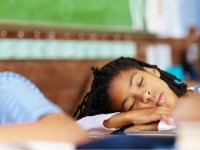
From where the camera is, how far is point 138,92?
5.69 feet

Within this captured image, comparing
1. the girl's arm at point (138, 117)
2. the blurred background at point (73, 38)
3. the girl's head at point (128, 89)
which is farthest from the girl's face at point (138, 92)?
the blurred background at point (73, 38)

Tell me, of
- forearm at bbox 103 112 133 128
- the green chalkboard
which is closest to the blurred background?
the green chalkboard

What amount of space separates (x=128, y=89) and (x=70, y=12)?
1.16 metres

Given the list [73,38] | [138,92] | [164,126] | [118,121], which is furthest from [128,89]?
[73,38]

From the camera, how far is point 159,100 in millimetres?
1704

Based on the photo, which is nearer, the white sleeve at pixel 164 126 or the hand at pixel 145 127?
the white sleeve at pixel 164 126

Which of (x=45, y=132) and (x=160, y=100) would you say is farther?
(x=160, y=100)

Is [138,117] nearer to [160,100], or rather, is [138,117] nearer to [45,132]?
[160,100]

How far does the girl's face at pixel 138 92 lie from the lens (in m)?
1.71

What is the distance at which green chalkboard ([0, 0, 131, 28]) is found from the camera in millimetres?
2410

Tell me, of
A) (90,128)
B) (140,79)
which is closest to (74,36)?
(140,79)

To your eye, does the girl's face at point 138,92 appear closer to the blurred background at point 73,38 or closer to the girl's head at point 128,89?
the girl's head at point 128,89

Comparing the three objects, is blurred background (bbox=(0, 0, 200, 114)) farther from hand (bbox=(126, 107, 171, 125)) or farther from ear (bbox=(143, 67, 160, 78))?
hand (bbox=(126, 107, 171, 125))

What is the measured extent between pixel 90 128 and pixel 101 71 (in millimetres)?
391
